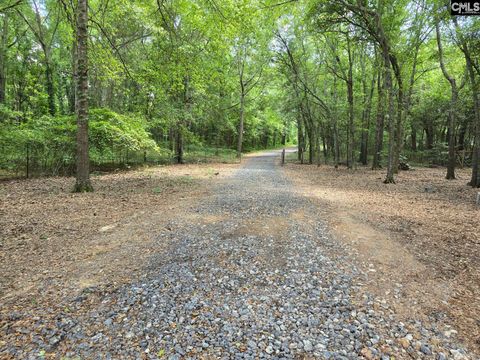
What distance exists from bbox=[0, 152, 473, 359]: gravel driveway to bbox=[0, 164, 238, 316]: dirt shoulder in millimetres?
462

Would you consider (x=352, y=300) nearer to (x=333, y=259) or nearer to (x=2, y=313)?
(x=333, y=259)

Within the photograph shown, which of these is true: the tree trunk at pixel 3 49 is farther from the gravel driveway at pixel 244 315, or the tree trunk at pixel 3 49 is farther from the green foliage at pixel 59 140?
the gravel driveway at pixel 244 315

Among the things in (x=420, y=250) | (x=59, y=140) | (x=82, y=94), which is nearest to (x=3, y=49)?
(x=59, y=140)

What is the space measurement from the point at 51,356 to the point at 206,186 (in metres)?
7.59

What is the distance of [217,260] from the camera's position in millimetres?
3721

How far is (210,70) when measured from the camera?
13.1m

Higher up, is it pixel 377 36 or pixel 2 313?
→ pixel 377 36

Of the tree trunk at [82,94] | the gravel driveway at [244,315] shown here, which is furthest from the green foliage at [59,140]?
the gravel driveway at [244,315]

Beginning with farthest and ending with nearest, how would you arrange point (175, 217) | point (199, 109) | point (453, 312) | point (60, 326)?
point (199, 109) < point (175, 217) < point (453, 312) < point (60, 326)

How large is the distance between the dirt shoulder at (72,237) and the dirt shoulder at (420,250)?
10.2ft

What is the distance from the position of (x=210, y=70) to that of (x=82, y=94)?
7001 millimetres

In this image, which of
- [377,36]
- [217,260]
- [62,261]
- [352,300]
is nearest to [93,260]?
[62,261]

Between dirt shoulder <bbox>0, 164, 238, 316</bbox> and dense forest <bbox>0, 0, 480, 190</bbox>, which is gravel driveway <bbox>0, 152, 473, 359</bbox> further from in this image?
dense forest <bbox>0, 0, 480, 190</bbox>

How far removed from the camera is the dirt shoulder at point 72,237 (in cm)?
312
